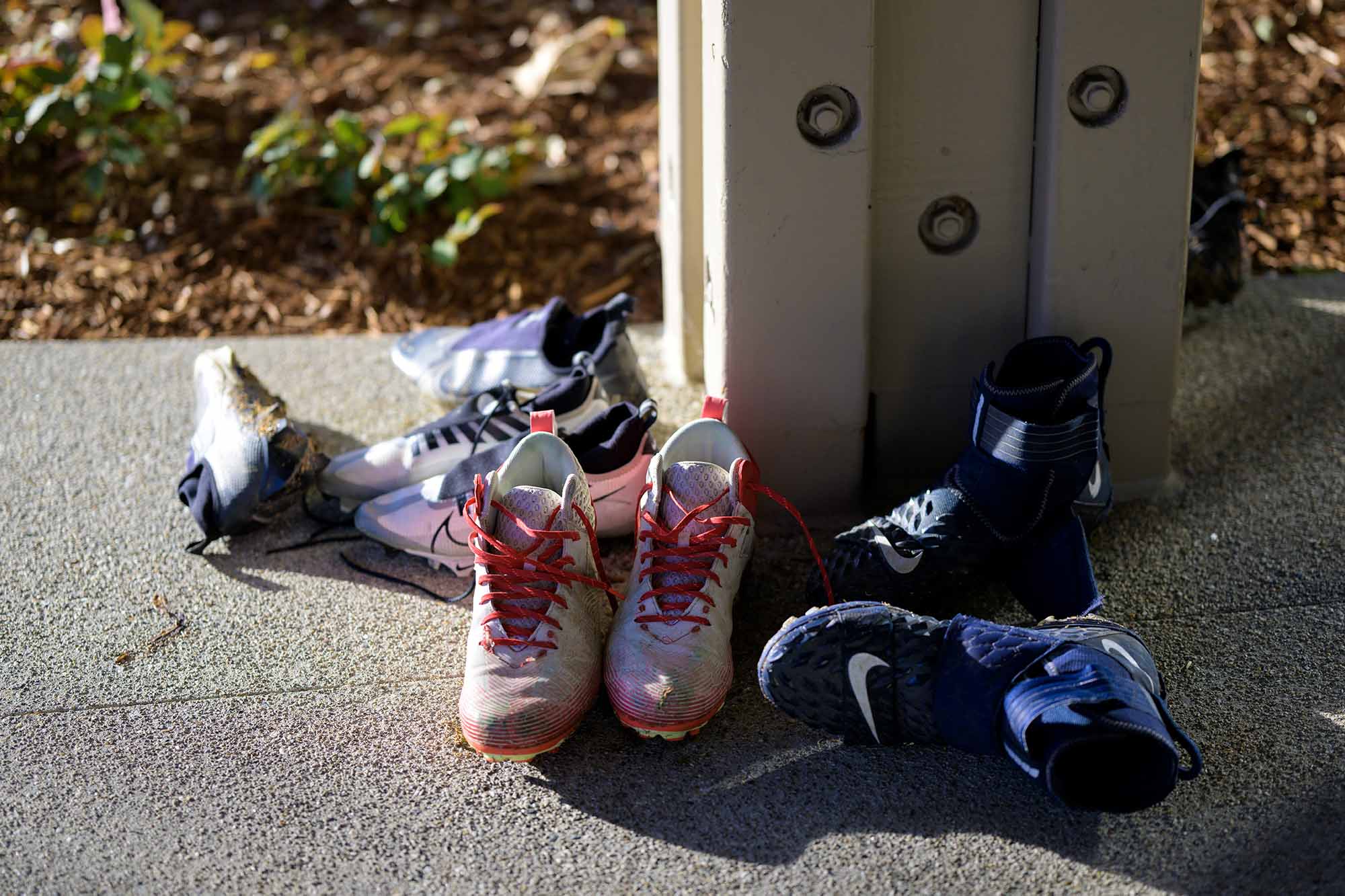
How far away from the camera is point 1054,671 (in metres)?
1.65

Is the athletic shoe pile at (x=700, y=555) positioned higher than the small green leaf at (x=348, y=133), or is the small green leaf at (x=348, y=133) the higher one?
the small green leaf at (x=348, y=133)

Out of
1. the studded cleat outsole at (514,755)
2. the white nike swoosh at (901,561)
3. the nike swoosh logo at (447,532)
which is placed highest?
the white nike swoosh at (901,561)

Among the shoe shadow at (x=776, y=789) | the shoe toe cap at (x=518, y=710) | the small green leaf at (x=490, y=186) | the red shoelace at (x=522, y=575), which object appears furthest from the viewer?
the small green leaf at (x=490, y=186)

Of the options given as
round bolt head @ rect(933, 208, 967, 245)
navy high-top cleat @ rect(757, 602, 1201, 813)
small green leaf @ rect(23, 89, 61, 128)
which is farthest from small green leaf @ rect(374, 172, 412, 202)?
navy high-top cleat @ rect(757, 602, 1201, 813)

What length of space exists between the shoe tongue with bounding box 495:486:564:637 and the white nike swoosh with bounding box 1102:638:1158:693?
0.80 meters

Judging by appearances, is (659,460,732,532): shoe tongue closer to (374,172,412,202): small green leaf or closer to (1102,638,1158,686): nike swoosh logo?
(1102,638,1158,686): nike swoosh logo

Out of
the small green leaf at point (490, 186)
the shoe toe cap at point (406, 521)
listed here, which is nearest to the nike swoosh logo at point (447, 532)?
the shoe toe cap at point (406, 521)

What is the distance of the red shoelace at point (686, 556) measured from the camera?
77.5 inches

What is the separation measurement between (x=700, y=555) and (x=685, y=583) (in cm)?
6

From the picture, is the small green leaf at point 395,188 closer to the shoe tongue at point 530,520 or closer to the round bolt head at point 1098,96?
the shoe tongue at point 530,520

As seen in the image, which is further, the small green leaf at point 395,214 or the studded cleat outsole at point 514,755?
the small green leaf at point 395,214

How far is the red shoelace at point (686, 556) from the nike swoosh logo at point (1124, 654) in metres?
0.46

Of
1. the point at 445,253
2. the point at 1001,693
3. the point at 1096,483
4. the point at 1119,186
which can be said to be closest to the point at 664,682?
the point at 1001,693

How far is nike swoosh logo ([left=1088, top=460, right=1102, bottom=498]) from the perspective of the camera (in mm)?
2160
